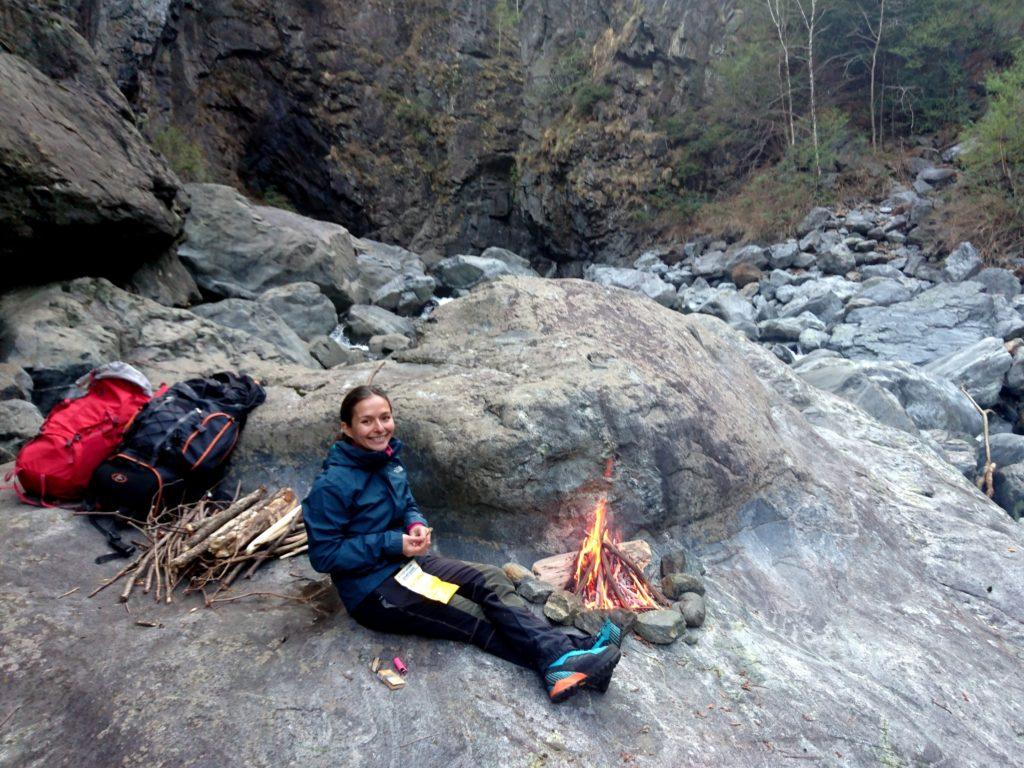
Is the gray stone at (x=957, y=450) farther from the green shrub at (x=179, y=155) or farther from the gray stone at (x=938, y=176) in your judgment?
the green shrub at (x=179, y=155)

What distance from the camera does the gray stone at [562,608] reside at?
280cm

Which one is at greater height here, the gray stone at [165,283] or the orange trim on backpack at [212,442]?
the orange trim on backpack at [212,442]

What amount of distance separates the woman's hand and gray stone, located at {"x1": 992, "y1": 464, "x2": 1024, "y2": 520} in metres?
6.19

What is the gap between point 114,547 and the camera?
3.06 metres

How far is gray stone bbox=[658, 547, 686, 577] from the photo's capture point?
132 inches

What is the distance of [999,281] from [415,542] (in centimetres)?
1334

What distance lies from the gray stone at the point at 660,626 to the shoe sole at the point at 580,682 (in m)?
0.47

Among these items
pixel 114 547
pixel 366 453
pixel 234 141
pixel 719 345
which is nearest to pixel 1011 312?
pixel 719 345

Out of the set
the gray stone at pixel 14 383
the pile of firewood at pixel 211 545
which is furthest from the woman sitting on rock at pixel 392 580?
the gray stone at pixel 14 383

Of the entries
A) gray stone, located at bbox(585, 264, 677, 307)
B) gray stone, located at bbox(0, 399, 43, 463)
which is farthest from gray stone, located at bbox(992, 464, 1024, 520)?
gray stone, located at bbox(0, 399, 43, 463)

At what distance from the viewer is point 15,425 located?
413cm

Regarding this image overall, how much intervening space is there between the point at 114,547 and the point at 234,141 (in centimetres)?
2061

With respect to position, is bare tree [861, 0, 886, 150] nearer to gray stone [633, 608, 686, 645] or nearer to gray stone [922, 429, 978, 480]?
gray stone [922, 429, 978, 480]

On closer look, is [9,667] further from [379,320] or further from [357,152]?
[357,152]
